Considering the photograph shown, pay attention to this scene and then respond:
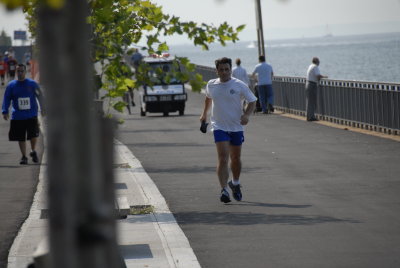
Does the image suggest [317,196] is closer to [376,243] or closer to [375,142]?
[376,243]

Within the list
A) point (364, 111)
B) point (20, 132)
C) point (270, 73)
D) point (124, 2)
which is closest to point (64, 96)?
point (124, 2)

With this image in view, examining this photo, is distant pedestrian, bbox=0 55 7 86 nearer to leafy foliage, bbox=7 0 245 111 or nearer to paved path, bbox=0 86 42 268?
paved path, bbox=0 86 42 268

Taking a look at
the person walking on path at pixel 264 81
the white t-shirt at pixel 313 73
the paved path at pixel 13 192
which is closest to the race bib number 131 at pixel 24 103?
the paved path at pixel 13 192

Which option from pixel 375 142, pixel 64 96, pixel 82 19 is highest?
pixel 82 19

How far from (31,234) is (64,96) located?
7267 mm

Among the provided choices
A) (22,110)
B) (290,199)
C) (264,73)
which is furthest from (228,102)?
(264,73)

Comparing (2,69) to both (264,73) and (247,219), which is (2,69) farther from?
(247,219)

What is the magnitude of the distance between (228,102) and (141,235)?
295 centimetres

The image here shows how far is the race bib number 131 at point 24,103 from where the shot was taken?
1878cm

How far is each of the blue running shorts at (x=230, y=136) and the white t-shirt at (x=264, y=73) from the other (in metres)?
20.6

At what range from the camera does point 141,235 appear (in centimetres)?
1013

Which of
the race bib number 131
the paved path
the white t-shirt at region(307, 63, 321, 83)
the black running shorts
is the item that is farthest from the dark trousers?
the race bib number 131

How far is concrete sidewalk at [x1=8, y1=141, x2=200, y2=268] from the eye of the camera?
8852 mm

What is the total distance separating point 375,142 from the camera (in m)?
21.2
